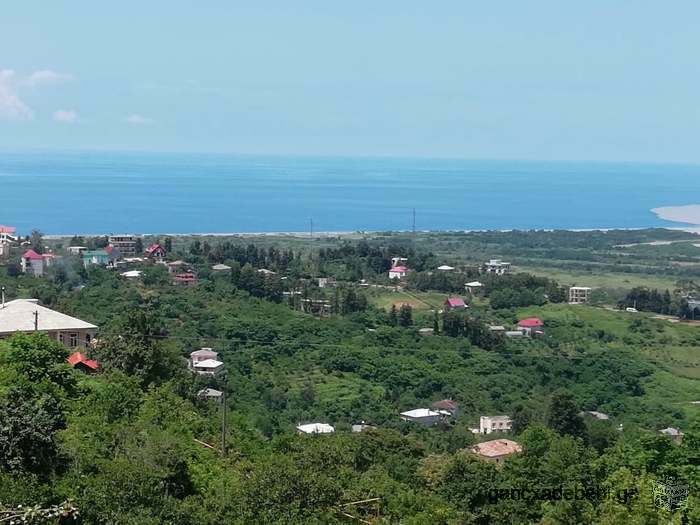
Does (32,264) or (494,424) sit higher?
(32,264)

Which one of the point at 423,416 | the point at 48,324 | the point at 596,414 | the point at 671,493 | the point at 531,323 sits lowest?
the point at 596,414

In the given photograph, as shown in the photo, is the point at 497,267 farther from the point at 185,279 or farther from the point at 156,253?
the point at 185,279

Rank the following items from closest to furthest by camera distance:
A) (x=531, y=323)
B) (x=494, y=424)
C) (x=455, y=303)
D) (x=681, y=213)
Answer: (x=494, y=424) → (x=531, y=323) → (x=455, y=303) → (x=681, y=213)

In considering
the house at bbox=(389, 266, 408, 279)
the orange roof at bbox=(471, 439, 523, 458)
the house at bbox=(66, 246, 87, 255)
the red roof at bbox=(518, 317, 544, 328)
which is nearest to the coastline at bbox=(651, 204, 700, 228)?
the house at bbox=(389, 266, 408, 279)

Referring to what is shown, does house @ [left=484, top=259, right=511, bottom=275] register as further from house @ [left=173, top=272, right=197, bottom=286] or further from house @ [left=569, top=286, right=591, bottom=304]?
house @ [left=173, top=272, right=197, bottom=286]

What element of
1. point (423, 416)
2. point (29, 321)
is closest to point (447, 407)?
point (423, 416)

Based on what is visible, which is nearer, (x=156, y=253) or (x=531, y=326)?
(x=531, y=326)

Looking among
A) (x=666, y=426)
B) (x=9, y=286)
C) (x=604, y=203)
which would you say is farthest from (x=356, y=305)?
(x=604, y=203)
